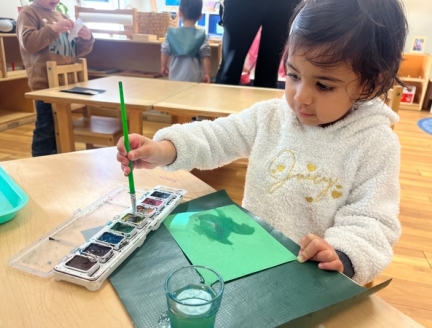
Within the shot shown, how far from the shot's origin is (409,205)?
195cm

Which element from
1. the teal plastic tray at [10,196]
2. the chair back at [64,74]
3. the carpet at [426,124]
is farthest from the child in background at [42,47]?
the carpet at [426,124]

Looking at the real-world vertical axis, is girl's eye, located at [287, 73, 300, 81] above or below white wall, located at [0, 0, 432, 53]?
below

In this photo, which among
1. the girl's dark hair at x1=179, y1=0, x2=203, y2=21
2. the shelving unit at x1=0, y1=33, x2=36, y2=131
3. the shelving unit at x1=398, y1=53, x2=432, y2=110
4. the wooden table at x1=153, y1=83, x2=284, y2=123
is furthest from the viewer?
the shelving unit at x1=398, y1=53, x2=432, y2=110

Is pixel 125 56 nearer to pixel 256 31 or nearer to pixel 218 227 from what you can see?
pixel 256 31

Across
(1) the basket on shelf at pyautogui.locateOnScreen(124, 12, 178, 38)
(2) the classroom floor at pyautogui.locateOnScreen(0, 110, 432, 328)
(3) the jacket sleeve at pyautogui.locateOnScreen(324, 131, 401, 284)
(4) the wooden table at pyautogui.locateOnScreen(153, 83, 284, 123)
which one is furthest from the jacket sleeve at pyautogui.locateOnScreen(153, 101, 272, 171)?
(1) the basket on shelf at pyautogui.locateOnScreen(124, 12, 178, 38)

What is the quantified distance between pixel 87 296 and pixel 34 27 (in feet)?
6.68

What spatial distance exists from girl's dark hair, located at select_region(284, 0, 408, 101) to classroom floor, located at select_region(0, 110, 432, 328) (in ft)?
3.22

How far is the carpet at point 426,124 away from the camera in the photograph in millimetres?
3410

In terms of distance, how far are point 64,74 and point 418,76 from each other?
425cm

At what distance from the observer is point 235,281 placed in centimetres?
45

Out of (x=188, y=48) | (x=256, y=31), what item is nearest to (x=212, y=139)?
(x=256, y=31)

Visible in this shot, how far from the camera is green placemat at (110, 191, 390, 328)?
0.39 m

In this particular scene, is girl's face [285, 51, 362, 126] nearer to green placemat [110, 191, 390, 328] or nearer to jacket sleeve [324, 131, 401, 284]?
jacket sleeve [324, 131, 401, 284]

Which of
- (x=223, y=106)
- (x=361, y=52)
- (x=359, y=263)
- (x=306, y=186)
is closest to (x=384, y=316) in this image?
(x=359, y=263)
